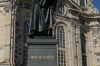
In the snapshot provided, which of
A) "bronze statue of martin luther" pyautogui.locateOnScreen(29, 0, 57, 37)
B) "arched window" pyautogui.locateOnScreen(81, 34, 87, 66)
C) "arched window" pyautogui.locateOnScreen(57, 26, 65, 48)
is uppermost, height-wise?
"bronze statue of martin luther" pyautogui.locateOnScreen(29, 0, 57, 37)

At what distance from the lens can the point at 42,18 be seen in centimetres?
1117

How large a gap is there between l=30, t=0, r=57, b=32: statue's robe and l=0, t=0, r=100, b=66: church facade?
755 inches

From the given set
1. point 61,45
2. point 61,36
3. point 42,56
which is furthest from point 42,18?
point 61,36

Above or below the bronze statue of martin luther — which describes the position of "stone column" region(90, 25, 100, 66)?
below

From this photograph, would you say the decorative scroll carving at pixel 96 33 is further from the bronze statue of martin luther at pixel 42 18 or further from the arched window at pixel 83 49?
the bronze statue of martin luther at pixel 42 18

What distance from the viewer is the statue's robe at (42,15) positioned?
36.0ft

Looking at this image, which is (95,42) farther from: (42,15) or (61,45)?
(42,15)

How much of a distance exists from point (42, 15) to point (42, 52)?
1.86m

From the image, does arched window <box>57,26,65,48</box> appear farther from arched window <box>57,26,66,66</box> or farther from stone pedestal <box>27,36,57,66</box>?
stone pedestal <box>27,36,57,66</box>

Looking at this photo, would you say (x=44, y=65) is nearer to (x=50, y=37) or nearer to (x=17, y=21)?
(x=50, y=37)

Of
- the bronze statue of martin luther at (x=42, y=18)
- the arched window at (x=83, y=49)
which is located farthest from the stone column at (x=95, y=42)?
the bronze statue of martin luther at (x=42, y=18)

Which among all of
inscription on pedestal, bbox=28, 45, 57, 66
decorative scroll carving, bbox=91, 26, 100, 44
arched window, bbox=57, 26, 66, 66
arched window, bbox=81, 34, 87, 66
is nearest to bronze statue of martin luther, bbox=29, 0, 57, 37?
inscription on pedestal, bbox=28, 45, 57, 66

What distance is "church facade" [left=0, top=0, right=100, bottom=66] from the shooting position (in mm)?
30984

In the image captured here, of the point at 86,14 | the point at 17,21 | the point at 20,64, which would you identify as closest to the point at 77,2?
the point at 86,14
